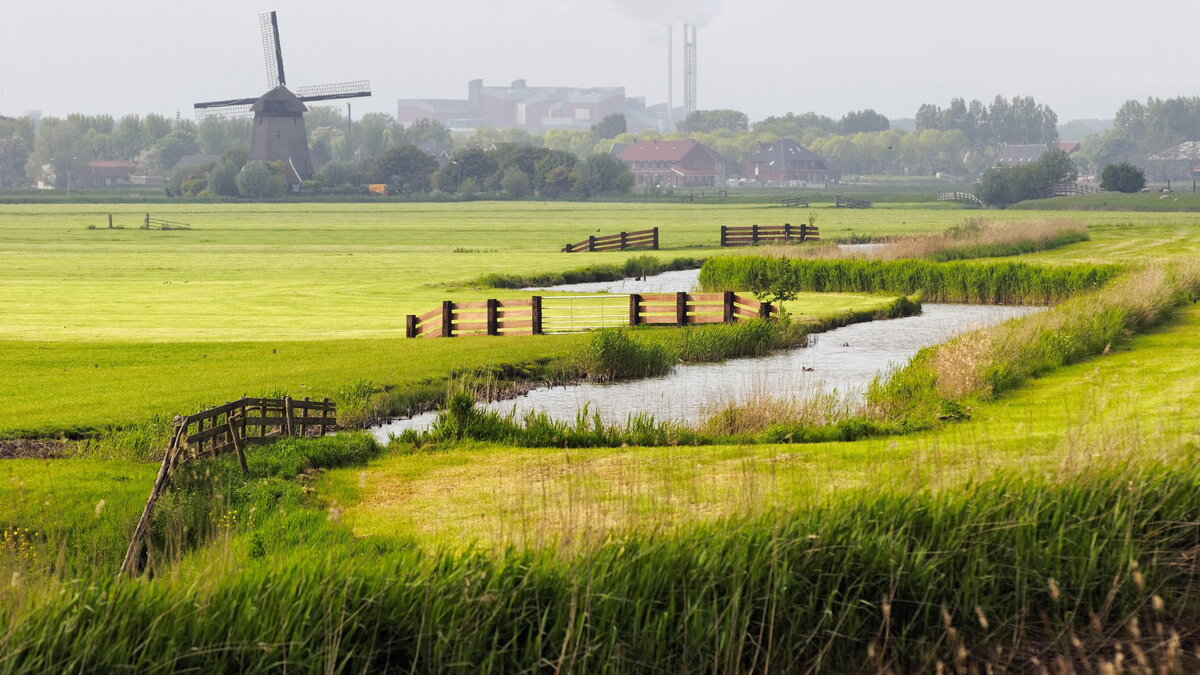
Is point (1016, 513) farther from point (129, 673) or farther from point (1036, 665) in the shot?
point (129, 673)

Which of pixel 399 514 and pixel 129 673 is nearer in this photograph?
pixel 129 673

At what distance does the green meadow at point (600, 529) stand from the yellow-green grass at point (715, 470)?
8 cm

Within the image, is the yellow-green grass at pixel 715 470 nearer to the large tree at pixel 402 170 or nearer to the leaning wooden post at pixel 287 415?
the leaning wooden post at pixel 287 415

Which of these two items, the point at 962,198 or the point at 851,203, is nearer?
the point at 962,198

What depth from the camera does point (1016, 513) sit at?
35.2ft

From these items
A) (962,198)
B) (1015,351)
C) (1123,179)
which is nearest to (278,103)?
(962,198)

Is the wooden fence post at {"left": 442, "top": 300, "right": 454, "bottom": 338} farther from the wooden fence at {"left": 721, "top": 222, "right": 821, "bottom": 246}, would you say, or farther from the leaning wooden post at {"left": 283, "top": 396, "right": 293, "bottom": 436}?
the wooden fence at {"left": 721, "top": 222, "right": 821, "bottom": 246}

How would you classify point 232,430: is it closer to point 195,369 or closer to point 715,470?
point 715,470

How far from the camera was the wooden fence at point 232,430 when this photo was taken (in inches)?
561

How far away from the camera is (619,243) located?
7831cm

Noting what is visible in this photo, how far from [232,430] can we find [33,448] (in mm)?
4347

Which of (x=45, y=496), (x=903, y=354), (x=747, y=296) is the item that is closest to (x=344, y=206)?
(x=747, y=296)

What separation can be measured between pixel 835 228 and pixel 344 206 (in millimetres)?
68004

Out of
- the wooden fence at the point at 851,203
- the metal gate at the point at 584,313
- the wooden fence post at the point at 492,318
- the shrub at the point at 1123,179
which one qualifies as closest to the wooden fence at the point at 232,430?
the wooden fence post at the point at 492,318
